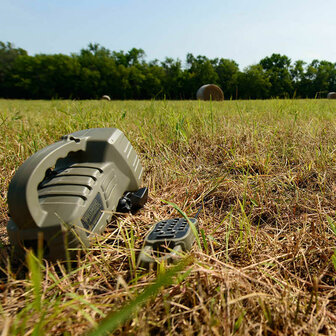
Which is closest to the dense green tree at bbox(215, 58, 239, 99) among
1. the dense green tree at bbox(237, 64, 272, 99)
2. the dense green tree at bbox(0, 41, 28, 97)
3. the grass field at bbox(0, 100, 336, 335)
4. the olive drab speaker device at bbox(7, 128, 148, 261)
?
the dense green tree at bbox(237, 64, 272, 99)

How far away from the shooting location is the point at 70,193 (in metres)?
0.92

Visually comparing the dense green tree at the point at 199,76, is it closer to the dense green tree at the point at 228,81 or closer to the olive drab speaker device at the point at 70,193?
the dense green tree at the point at 228,81

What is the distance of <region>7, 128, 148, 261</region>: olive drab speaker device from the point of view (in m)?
0.84

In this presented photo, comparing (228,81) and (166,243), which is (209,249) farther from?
(228,81)

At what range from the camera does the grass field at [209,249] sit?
62 cm

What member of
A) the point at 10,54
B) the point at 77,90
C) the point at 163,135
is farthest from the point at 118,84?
the point at 163,135

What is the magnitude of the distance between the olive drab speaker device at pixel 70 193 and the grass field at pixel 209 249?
85 millimetres

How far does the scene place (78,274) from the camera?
2.85ft

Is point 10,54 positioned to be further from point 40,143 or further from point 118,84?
point 40,143

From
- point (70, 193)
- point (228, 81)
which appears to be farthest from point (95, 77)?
point (70, 193)

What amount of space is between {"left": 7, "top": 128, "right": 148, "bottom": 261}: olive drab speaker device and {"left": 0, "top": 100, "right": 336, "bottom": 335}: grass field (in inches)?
3.4

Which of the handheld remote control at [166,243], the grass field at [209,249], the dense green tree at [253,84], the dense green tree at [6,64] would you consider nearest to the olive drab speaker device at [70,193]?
the grass field at [209,249]

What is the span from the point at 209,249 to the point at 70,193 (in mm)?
555

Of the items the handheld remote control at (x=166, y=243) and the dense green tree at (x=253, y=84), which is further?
the dense green tree at (x=253, y=84)
